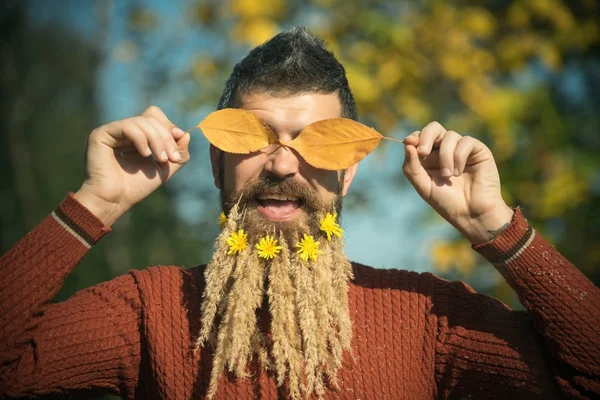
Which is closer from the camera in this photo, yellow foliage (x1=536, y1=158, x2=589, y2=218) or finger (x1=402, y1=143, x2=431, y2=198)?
finger (x1=402, y1=143, x2=431, y2=198)

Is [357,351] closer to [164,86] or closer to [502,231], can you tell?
[502,231]

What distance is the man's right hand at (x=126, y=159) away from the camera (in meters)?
2.29

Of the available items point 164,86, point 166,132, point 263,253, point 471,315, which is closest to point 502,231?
point 471,315

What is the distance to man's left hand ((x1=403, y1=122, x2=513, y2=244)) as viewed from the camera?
2270 millimetres

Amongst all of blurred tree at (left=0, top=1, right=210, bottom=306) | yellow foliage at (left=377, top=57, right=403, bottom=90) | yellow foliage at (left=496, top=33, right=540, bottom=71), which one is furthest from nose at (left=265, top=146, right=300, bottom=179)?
blurred tree at (left=0, top=1, right=210, bottom=306)

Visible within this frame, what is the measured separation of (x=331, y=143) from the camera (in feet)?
7.75

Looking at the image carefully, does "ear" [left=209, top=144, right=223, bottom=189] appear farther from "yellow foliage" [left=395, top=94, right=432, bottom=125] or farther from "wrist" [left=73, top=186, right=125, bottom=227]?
"yellow foliage" [left=395, top=94, right=432, bottom=125]

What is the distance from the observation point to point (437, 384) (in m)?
2.36

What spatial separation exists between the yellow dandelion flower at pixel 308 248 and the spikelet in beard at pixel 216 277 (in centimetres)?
23

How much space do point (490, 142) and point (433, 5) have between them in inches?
47.7

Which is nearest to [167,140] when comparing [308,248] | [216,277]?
[216,277]

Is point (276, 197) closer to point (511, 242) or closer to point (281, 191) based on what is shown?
point (281, 191)

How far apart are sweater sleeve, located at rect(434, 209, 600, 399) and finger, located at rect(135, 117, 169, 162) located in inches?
41.4

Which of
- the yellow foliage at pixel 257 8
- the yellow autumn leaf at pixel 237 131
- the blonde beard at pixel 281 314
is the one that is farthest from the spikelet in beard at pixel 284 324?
the yellow foliage at pixel 257 8
